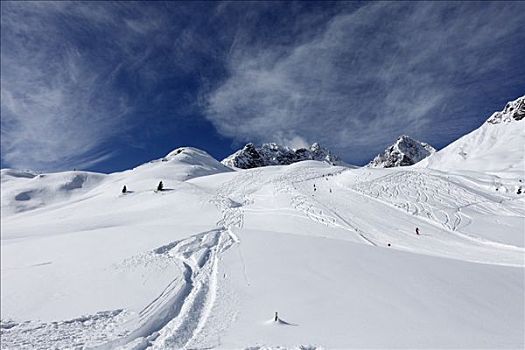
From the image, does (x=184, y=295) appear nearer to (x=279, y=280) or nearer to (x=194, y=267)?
(x=194, y=267)

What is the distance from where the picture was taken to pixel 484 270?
16.5 meters

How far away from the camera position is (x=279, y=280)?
13992mm

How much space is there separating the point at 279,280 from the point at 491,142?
127m

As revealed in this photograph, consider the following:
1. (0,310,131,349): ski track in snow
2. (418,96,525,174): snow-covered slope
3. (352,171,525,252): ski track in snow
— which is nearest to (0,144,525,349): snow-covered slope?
(0,310,131,349): ski track in snow

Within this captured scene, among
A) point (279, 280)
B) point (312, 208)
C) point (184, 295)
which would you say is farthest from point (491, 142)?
point (184, 295)

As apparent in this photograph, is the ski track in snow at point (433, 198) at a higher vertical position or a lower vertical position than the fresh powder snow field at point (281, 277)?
higher

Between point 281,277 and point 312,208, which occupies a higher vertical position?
point 312,208

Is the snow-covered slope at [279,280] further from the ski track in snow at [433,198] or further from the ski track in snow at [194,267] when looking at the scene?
the ski track in snow at [433,198]

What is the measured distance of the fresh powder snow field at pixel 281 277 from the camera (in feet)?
31.2

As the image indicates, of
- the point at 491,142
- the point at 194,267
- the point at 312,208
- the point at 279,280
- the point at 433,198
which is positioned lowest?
the point at 279,280

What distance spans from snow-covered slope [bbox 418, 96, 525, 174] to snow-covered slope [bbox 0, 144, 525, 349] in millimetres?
73119

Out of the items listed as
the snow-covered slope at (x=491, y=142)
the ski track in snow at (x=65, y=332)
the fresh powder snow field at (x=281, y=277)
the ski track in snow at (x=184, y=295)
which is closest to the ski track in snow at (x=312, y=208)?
the fresh powder snow field at (x=281, y=277)

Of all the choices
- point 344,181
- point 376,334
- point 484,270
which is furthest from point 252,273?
point 344,181

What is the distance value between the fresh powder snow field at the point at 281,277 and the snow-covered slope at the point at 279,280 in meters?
0.06
